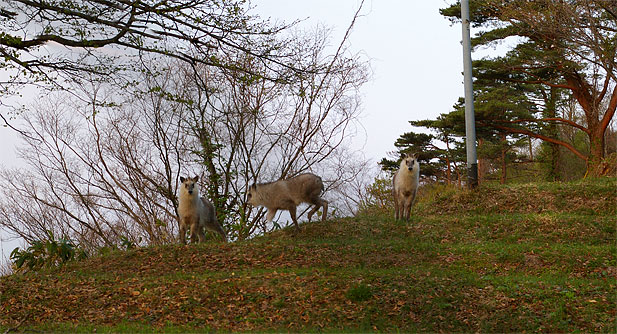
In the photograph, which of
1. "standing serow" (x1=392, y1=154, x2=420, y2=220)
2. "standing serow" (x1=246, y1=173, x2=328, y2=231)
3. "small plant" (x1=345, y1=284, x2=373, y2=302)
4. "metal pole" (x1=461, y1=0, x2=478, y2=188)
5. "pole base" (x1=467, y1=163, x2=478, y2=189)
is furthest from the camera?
"pole base" (x1=467, y1=163, x2=478, y2=189)

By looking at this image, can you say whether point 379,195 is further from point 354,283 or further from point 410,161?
point 354,283

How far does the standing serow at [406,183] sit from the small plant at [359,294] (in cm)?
516

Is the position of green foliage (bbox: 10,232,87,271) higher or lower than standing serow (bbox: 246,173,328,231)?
lower

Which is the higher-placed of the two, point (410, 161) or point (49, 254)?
point (410, 161)

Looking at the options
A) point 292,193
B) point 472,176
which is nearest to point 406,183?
point 292,193

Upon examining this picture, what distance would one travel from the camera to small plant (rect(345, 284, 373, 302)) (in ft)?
29.2

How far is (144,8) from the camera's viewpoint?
12344 mm

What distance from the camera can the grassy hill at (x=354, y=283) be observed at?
27.6 ft

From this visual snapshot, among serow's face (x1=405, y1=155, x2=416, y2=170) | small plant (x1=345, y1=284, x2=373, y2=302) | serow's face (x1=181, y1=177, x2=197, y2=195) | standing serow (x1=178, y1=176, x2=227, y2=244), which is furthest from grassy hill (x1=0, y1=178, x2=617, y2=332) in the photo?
serow's face (x1=405, y1=155, x2=416, y2=170)

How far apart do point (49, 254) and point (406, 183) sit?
8.55 metres

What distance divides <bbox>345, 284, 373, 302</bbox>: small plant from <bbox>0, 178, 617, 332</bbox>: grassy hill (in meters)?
0.02

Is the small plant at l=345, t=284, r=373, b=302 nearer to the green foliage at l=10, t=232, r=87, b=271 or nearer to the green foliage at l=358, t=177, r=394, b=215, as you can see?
the green foliage at l=10, t=232, r=87, b=271

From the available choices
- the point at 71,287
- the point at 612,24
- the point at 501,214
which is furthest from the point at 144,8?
the point at 612,24

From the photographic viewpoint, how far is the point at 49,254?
12.6 metres
